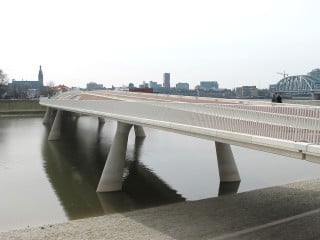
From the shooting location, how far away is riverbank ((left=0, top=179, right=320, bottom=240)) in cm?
1492

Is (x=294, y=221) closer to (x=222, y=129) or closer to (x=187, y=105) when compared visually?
(x=222, y=129)

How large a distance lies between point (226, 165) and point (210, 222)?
977 centimetres

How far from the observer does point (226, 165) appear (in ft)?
84.4

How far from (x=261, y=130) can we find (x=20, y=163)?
2479 cm

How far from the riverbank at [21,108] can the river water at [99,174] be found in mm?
56664

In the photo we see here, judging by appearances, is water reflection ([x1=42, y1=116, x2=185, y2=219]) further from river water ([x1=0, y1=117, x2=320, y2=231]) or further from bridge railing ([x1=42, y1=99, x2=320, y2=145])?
bridge railing ([x1=42, y1=99, x2=320, y2=145])

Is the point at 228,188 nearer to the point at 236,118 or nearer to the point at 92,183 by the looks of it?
the point at 92,183

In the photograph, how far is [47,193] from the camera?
23.8 meters

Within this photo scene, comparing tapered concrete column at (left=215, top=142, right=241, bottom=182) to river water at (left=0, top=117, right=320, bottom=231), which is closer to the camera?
river water at (left=0, top=117, right=320, bottom=231)

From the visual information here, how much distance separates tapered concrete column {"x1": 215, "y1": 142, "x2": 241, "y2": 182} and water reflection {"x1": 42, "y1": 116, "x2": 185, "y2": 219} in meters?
3.62

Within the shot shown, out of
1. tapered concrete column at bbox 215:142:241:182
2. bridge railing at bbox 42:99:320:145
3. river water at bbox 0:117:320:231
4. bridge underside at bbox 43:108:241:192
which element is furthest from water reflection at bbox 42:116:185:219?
bridge railing at bbox 42:99:320:145

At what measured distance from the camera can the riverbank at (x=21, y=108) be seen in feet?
326

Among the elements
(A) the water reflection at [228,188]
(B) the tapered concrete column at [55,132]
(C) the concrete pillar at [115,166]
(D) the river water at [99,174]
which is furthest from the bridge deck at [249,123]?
(B) the tapered concrete column at [55,132]

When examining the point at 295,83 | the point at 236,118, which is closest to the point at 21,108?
the point at 295,83
